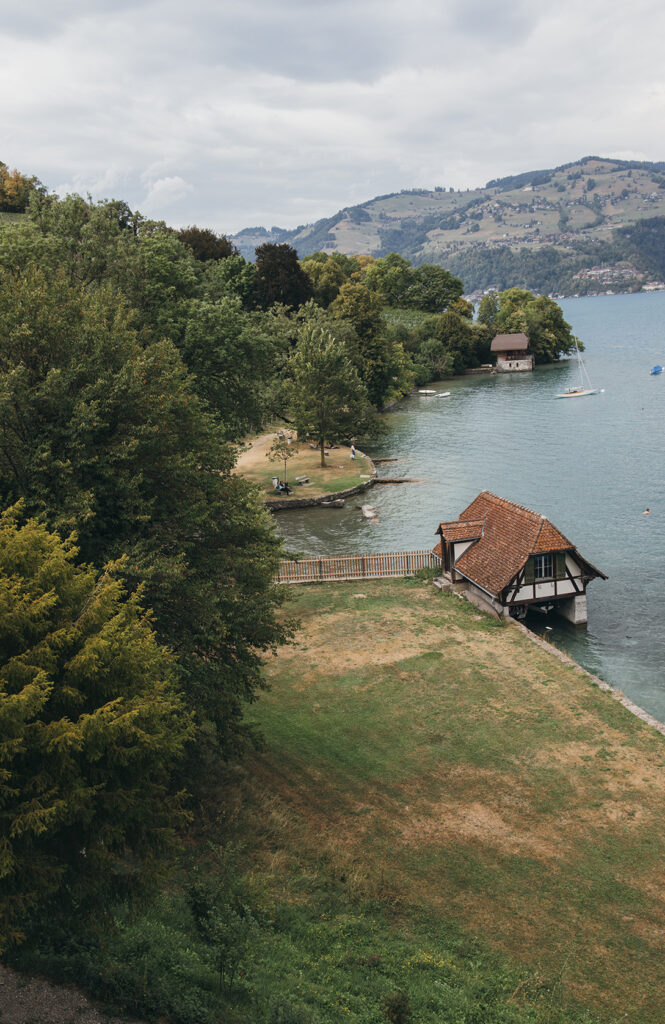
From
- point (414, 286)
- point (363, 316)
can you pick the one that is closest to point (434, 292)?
point (414, 286)

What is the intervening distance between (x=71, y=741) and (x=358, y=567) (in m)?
28.0

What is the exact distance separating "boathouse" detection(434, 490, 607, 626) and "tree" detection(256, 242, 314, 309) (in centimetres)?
6099

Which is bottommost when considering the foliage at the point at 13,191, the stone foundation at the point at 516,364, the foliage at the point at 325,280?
the stone foundation at the point at 516,364

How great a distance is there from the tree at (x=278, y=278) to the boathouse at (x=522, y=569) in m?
61.0

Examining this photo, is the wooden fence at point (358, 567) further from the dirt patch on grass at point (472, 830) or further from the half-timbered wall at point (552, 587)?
the dirt patch on grass at point (472, 830)

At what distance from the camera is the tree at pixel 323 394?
5825cm

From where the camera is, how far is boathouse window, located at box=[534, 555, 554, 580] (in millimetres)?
32250

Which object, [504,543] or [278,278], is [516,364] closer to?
[278,278]

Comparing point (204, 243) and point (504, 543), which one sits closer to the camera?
point (504, 543)

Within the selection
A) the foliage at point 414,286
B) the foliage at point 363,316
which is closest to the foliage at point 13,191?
the foliage at point 363,316

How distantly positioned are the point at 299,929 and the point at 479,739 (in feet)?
32.4

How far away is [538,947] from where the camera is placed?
1452 cm

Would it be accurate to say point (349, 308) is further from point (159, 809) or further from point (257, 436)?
point (159, 809)

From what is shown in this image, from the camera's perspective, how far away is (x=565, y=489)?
54.1 m
